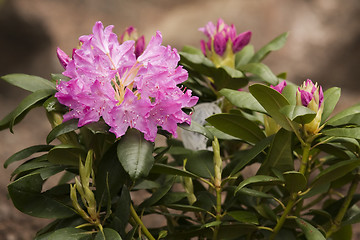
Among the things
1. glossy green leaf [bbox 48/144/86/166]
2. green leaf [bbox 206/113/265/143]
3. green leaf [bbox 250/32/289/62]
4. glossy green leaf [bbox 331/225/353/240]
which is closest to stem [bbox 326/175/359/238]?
glossy green leaf [bbox 331/225/353/240]

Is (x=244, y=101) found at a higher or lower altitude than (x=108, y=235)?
higher

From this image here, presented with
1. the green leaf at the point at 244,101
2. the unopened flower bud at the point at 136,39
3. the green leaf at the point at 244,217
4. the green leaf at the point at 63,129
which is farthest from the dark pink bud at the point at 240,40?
the green leaf at the point at 63,129

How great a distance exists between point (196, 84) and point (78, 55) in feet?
1.54

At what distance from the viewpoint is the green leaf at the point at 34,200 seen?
3.10 feet

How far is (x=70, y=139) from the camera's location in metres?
1.03

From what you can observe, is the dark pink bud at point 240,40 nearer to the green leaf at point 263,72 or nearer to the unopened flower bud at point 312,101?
the green leaf at point 263,72

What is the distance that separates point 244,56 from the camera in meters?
1.42

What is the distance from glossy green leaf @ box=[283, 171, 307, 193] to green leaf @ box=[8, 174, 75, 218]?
1.33ft

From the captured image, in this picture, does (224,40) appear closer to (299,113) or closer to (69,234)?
(299,113)

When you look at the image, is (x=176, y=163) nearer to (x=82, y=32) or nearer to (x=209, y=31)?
(x=209, y=31)

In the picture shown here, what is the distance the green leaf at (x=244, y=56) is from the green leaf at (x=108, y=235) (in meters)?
0.61

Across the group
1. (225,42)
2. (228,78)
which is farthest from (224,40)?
(228,78)

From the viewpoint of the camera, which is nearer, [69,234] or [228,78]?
[69,234]

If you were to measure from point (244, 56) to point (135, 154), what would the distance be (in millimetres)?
625
